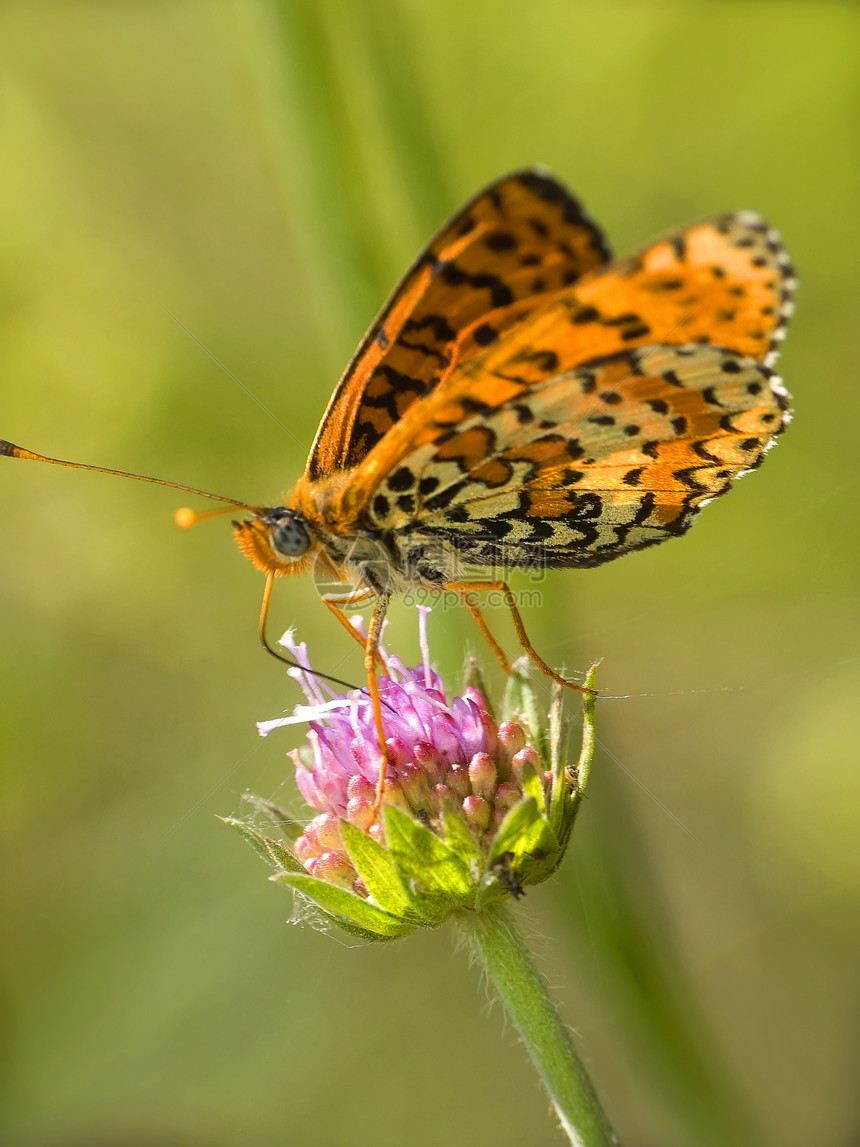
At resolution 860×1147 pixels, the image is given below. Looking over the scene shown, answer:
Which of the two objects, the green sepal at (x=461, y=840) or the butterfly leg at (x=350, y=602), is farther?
the butterfly leg at (x=350, y=602)

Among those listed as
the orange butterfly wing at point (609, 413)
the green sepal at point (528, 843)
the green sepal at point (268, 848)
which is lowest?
the green sepal at point (528, 843)

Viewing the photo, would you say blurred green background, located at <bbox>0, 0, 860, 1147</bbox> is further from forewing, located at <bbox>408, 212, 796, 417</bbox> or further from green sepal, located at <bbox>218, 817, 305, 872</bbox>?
forewing, located at <bbox>408, 212, 796, 417</bbox>

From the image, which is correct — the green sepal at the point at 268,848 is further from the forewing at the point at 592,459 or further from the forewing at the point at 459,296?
the forewing at the point at 459,296

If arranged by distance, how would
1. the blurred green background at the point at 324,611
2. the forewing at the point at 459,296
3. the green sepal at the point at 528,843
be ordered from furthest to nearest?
the blurred green background at the point at 324,611, the forewing at the point at 459,296, the green sepal at the point at 528,843

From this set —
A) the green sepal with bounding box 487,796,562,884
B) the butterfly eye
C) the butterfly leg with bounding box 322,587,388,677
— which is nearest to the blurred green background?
the butterfly leg with bounding box 322,587,388,677

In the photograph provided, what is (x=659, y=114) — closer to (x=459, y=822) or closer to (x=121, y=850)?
(x=459, y=822)

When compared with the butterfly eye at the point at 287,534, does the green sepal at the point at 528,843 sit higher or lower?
lower

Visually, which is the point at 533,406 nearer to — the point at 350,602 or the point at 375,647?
the point at 375,647

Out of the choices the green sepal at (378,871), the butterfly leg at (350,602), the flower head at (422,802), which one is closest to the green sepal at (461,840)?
the flower head at (422,802)
